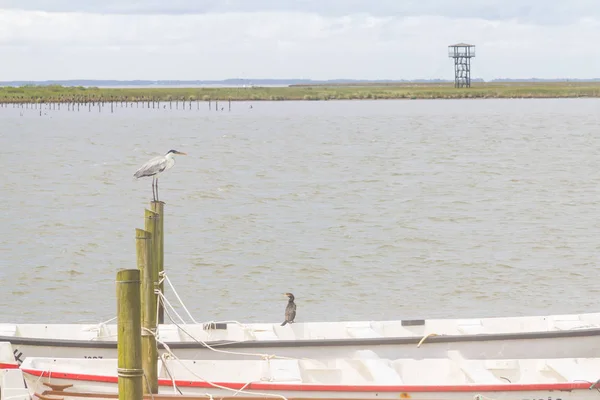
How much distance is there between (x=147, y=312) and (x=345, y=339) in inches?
123

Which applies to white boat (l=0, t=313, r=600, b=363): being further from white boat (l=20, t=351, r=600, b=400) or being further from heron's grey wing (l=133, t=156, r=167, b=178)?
heron's grey wing (l=133, t=156, r=167, b=178)

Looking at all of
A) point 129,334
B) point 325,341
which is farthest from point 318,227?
point 129,334

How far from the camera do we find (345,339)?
→ 571 inches

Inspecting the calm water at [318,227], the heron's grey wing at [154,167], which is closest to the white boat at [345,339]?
the heron's grey wing at [154,167]

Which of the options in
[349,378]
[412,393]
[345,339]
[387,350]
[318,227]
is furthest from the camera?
[318,227]

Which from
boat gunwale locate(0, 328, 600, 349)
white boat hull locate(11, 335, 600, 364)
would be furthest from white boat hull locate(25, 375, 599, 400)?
boat gunwale locate(0, 328, 600, 349)

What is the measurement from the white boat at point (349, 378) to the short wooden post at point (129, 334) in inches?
79.9

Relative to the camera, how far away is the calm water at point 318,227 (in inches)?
941

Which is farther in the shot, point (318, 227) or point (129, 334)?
point (318, 227)

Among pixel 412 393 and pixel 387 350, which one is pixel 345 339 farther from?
pixel 412 393

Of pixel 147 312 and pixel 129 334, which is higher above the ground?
pixel 129 334

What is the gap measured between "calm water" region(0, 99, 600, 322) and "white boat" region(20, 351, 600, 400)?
27.3 ft

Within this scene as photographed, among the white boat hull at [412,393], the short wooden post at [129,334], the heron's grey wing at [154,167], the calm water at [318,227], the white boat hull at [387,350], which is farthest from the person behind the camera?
the calm water at [318,227]

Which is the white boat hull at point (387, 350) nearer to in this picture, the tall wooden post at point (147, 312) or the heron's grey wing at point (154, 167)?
the tall wooden post at point (147, 312)
